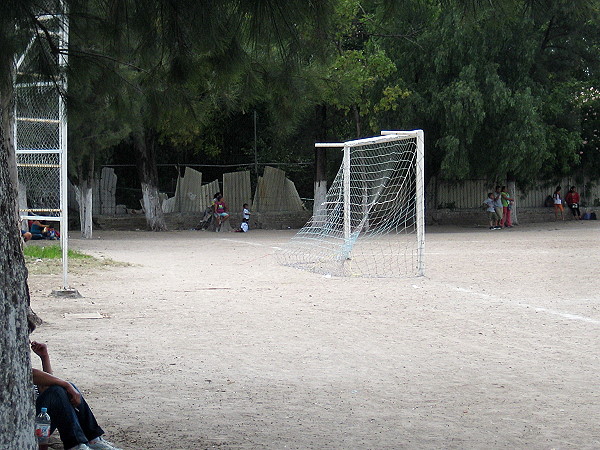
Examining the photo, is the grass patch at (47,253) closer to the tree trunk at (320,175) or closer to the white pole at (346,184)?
the white pole at (346,184)

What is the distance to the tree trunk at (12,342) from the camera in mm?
3693

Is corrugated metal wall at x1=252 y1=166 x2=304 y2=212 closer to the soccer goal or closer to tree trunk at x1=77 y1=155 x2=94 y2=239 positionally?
the soccer goal

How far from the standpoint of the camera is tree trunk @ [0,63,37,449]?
3.69 m

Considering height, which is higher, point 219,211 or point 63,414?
point 219,211

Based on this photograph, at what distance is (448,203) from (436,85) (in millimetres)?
6461

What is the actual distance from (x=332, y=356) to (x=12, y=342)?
190 inches

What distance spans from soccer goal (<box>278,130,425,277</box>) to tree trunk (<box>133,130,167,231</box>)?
5359 mm

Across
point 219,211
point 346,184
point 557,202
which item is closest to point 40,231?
point 219,211

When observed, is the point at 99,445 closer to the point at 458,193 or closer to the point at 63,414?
the point at 63,414

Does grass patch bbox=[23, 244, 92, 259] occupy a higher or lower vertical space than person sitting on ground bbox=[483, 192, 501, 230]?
lower

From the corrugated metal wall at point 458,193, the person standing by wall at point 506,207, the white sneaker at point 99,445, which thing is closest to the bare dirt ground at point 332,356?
the white sneaker at point 99,445

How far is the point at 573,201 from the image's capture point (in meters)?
34.2

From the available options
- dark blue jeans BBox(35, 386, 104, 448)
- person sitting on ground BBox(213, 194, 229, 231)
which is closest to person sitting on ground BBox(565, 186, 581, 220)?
person sitting on ground BBox(213, 194, 229, 231)

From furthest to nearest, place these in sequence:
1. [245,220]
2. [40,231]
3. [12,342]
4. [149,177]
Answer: [245,220]
[149,177]
[40,231]
[12,342]
